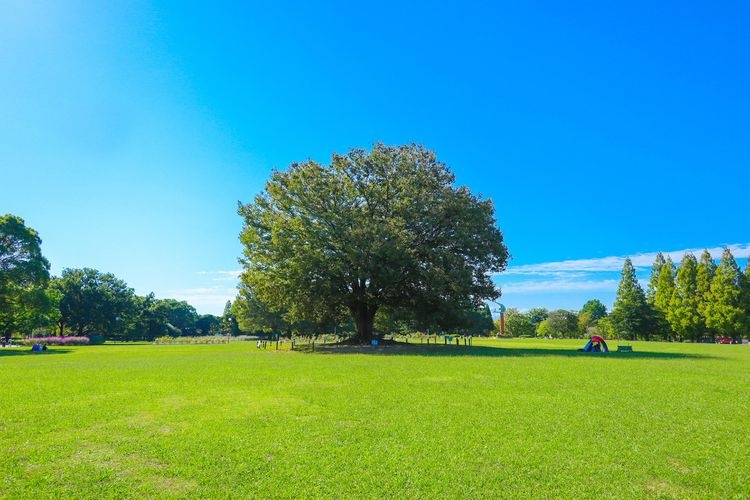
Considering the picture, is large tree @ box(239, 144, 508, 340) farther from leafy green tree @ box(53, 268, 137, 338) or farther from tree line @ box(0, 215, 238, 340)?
leafy green tree @ box(53, 268, 137, 338)

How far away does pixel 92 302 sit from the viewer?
7319cm

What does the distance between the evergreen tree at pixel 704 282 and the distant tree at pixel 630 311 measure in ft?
23.6

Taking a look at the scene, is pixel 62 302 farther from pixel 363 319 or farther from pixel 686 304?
pixel 686 304

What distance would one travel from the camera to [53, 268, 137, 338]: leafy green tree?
71875mm

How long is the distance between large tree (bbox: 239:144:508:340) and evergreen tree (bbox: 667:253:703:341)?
4705 cm

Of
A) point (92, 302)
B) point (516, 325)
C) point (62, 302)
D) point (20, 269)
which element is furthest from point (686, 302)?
point (62, 302)

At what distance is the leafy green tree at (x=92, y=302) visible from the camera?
2830 inches

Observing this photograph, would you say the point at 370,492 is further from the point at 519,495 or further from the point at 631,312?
the point at 631,312

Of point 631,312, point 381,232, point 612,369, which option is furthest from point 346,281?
point 631,312

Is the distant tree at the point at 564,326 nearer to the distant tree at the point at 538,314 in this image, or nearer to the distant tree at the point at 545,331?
the distant tree at the point at 545,331

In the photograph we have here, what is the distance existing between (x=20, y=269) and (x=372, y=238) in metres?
33.2

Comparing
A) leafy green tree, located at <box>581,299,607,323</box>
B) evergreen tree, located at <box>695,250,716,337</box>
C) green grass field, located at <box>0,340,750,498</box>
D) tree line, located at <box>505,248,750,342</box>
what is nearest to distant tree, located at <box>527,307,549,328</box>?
leafy green tree, located at <box>581,299,607,323</box>

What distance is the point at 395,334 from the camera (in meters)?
72.9

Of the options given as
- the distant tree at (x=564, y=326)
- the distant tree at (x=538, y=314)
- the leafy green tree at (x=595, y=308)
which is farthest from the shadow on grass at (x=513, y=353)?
the leafy green tree at (x=595, y=308)
